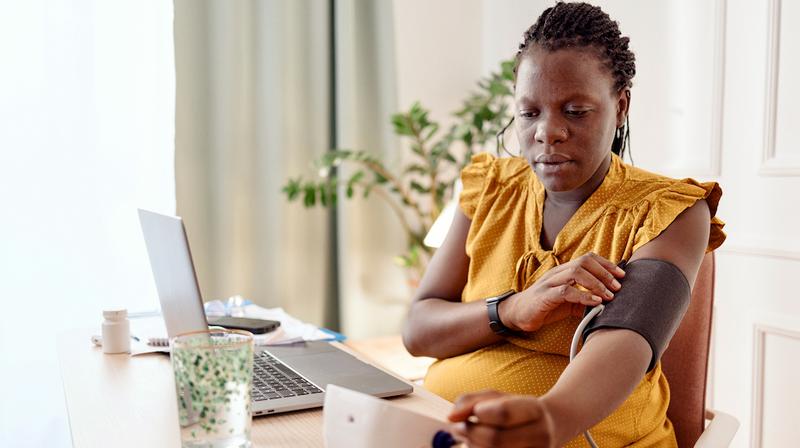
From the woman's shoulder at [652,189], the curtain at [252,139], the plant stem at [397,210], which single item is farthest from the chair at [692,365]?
the curtain at [252,139]

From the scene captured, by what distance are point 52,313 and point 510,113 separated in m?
1.83

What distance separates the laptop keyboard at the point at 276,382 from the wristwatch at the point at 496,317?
11.6 inches

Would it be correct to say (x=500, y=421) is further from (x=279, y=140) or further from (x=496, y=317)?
(x=279, y=140)

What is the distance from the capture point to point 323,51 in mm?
2955

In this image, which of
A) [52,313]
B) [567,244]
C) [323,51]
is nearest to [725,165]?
[567,244]

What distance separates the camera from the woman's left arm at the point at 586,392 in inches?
26.5

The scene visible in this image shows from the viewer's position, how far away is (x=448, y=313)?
1.31m

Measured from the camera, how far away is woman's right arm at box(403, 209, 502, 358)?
1.24 m

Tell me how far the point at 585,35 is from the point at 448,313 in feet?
1.66

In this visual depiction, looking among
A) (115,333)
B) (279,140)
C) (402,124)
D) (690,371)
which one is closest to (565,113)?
(690,371)

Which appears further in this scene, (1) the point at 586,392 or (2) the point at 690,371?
(2) the point at 690,371

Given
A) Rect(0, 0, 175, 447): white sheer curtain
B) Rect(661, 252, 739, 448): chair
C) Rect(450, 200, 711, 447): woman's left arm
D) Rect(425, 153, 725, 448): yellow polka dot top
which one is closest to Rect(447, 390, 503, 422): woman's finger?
Rect(450, 200, 711, 447): woman's left arm

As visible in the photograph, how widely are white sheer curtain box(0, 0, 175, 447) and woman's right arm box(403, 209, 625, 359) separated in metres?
1.59

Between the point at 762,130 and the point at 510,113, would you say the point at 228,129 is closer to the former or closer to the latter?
the point at 510,113
